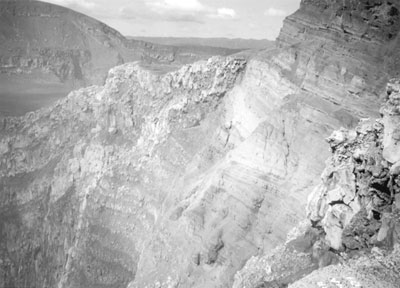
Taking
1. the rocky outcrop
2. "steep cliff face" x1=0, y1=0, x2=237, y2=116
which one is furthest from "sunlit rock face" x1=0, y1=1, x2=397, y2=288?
"steep cliff face" x1=0, y1=0, x2=237, y2=116

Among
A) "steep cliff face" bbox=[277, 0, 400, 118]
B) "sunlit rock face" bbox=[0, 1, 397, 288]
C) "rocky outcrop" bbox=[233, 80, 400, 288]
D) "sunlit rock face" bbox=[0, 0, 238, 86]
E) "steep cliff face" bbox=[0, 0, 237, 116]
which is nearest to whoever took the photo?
"rocky outcrop" bbox=[233, 80, 400, 288]

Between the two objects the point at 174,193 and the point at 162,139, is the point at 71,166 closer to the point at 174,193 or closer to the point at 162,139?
the point at 162,139

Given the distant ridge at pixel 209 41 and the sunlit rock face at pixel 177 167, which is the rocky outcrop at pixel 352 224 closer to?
the sunlit rock face at pixel 177 167

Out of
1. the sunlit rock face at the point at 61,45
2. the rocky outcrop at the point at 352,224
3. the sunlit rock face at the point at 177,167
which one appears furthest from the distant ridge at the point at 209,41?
the rocky outcrop at the point at 352,224

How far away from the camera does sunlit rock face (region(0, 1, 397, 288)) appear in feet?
88.4

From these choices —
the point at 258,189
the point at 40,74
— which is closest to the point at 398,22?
the point at 258,189

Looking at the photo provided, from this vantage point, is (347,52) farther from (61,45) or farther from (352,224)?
(61,45)

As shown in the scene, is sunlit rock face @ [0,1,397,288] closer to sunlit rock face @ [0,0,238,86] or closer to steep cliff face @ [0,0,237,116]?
steep cliff face @ [0,0,237,116]

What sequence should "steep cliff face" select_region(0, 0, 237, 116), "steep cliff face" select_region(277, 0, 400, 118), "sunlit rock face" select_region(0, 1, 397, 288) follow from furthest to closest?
"steep cliff face" select_region(0, 0, 237, 116) → "sunlit rock face" select_region(0, 1, 397, 288) → "steep cliff face" select_region(277, 0, 400, 118)

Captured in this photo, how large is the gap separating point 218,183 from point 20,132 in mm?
32610

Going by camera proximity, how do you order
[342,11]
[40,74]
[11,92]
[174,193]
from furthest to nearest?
[40,74]
[11,92]
[174,193]
[342,11]

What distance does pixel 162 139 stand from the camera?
3888 cm

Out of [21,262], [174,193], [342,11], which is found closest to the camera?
[342,11]

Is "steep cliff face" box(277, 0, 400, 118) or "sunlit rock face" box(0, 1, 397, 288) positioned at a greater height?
"steep cliff face" box(277, 0, 400, 118)
